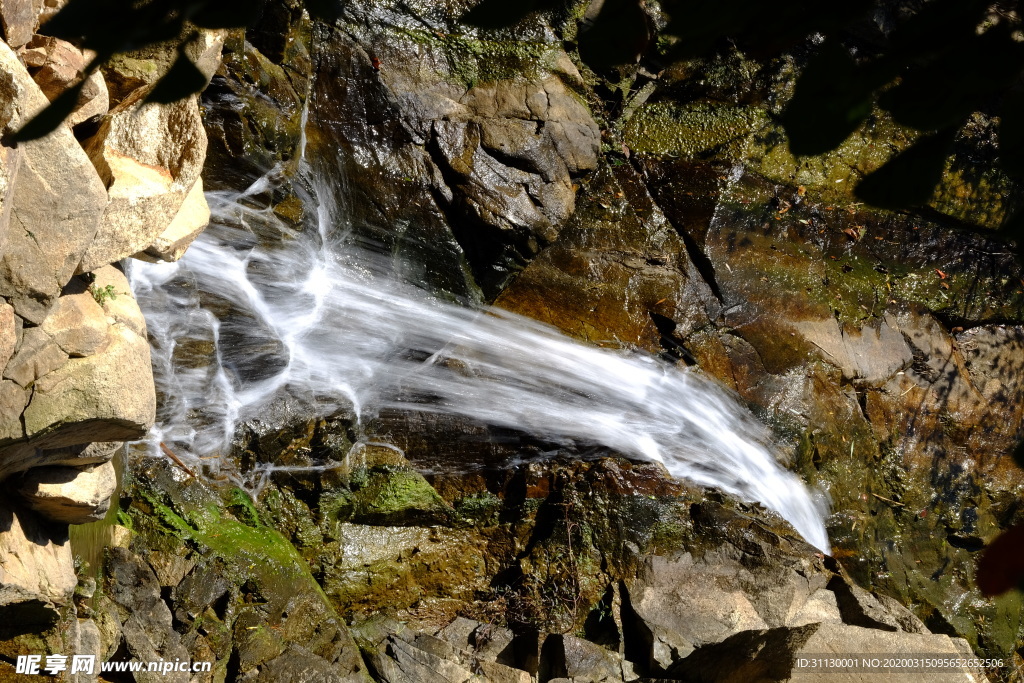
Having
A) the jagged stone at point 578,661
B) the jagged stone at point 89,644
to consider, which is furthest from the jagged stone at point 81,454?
the jagged stone at point 578,661

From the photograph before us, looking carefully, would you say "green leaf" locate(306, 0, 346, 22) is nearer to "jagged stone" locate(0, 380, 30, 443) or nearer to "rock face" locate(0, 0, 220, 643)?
"rock face" locate(0, 0, 220, 643)

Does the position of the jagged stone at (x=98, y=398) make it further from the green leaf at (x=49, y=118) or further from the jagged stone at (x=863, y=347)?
the jagged stone at (x=863, y=347)

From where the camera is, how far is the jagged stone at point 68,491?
410 centimetres

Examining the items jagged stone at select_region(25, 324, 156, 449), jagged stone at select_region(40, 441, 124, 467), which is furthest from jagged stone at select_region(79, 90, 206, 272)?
jagged stone at select_region(40, 441, 124, 467)

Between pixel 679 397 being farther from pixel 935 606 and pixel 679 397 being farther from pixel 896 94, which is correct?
pixel 896 94

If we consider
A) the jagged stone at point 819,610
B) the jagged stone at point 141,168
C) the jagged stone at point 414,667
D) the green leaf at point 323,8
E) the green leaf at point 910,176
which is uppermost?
the green leaf at point 910,176

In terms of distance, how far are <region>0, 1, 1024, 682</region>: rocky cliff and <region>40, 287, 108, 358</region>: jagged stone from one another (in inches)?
0.6

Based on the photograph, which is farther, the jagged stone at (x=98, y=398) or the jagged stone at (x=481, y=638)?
the jagged stone at (x=481, y=638)

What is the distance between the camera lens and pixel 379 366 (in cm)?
662

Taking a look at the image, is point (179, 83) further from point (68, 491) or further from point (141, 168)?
point (68, 491)

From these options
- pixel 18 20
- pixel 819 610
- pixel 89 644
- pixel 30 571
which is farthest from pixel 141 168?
pixel 819 610

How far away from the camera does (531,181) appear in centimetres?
709

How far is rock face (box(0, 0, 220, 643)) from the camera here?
10.6ft

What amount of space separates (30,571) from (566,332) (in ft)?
14.3
